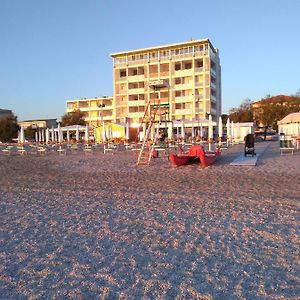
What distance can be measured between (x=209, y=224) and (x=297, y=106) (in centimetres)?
4204

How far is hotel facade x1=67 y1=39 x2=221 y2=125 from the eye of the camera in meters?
58.7

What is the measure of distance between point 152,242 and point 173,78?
58912 mm

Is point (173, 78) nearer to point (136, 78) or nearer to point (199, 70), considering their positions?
point (199, 70)

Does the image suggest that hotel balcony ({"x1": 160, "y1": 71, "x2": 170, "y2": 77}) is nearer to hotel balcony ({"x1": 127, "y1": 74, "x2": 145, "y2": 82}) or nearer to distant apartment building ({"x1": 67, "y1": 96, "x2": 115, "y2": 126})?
hotel balcony ({"x1": 127, "y1": 74, "x2": 145, "y2": 82})

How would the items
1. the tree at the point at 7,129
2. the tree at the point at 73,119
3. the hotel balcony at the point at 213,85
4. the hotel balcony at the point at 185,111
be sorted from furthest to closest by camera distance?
the tree at the point at 73,119 → the hotel balcony at the point at 213,85 → the hotel balcony at the point at 185,111 → the tree at the point at 7,129

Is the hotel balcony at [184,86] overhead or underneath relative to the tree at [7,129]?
overhead

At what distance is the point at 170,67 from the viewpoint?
6109cm

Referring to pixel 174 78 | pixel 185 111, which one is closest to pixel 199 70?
pixel 174 78

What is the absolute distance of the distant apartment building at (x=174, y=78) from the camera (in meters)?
58.7

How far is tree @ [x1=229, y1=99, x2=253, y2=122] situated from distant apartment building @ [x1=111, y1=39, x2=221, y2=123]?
14.3 feet

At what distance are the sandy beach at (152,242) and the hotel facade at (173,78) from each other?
48.3 metres


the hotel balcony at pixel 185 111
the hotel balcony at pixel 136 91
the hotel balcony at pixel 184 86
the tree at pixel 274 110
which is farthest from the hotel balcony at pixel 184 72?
the tree at pixel 274 110

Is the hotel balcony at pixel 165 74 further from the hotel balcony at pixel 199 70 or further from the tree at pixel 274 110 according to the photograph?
the tree at pixel 274 110

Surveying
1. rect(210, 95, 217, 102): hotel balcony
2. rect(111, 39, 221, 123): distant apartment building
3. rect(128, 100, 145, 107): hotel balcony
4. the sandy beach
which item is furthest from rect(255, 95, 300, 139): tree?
the sandy beach
